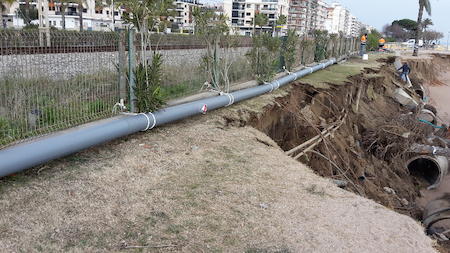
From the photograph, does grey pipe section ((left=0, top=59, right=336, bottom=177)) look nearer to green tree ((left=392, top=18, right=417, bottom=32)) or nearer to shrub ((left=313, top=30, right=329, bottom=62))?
shrub ((left=313, top=30, right=329, bottom=62))

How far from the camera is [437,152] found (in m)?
15.0

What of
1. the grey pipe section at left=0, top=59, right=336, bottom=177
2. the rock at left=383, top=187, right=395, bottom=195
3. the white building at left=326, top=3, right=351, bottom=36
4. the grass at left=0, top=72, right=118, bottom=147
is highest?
the white building at left=326, top=3, right=351, bottom=36

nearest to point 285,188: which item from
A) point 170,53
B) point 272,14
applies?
point 170,53

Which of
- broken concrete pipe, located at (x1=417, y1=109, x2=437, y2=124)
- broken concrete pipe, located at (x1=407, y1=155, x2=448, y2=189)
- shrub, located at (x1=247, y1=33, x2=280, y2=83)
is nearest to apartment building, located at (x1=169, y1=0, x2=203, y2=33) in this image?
shrub, located at (x1=247, y1=33, x2=280, y2=83)

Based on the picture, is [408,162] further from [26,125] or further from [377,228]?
[26,125]

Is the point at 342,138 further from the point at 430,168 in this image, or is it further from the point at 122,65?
the point at 122,65

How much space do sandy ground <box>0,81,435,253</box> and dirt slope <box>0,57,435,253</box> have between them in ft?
0.04

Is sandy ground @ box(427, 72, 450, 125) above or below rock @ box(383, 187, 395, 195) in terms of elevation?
above

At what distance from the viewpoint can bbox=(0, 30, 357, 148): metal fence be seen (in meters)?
6.06

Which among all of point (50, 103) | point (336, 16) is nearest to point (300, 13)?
point (336, 16)

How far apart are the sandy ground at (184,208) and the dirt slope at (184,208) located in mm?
13

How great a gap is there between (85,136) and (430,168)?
45.4 feet

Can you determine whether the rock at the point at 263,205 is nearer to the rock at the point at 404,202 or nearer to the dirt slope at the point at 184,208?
the dirt slope at the point at 184,208

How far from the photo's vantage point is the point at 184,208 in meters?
5.39
